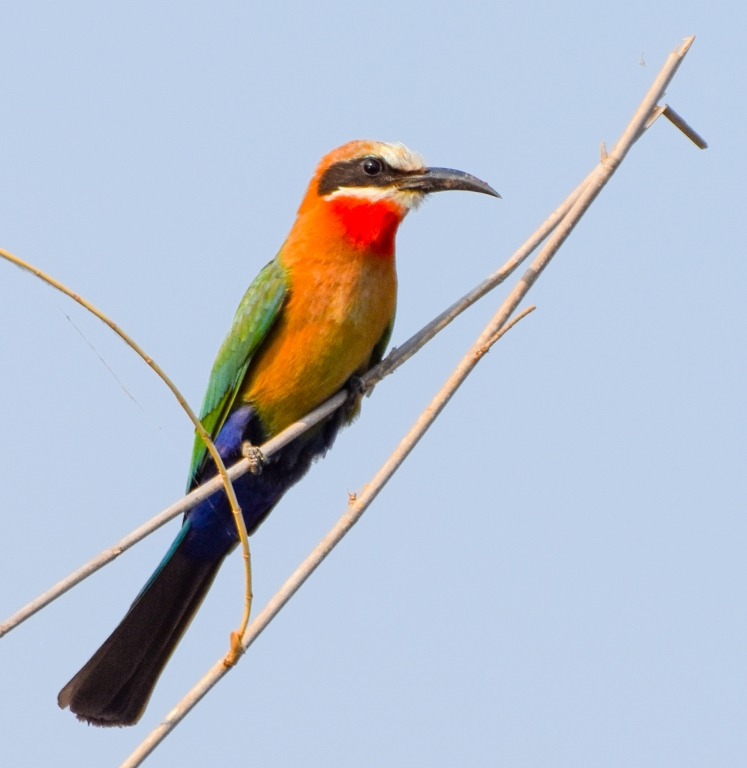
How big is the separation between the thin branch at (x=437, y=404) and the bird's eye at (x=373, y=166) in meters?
1.39

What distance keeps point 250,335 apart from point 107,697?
4.78ft

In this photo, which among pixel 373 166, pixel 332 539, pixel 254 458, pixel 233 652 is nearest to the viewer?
pixel 233 652

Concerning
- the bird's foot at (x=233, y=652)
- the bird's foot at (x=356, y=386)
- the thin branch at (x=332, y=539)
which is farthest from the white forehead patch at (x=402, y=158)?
the bird's foot at (x=233, y=652)

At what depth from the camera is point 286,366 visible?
15.2 feet

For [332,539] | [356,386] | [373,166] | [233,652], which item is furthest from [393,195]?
[233,652]

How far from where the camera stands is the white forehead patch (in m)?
4.81

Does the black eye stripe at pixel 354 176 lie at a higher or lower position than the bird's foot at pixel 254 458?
higher

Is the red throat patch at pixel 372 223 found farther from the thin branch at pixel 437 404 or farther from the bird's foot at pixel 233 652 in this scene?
the bird's foot at pixel 233 652

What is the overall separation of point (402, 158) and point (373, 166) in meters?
0.13

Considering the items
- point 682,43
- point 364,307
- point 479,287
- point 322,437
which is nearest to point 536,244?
point 479,287

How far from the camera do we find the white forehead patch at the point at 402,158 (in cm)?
481

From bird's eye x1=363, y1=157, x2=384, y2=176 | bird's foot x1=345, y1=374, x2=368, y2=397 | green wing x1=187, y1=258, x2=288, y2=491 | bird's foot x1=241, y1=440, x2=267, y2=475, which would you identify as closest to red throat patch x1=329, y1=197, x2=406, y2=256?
bird's eye x1=363, y1=157, x2=384, y2=176

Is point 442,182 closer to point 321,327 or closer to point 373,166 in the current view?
point 373,166

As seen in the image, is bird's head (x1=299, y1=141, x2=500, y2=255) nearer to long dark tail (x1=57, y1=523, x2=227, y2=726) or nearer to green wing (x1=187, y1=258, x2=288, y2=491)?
green wing (x1=187, y1=258, x2=288, y2=491)
